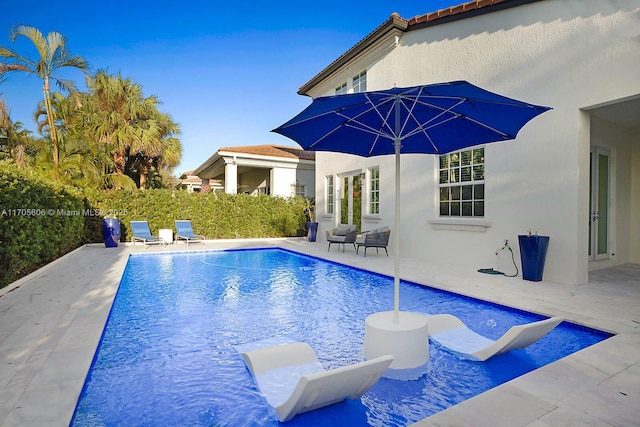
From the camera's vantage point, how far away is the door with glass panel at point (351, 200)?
46.4 ft

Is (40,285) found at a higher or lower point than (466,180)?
lower

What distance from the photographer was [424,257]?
35.3ft

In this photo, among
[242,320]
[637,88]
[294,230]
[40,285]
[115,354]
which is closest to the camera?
[115,354]

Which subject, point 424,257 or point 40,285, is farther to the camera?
point 424,257

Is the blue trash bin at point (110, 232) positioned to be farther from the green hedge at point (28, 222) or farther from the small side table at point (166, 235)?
the green hedge at point (28, 222)

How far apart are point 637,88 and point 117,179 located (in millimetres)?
17936

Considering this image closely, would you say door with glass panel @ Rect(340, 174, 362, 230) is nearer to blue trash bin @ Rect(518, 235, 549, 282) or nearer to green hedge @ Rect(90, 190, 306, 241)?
green hedge @ Rect(90, 190, 306, 241)

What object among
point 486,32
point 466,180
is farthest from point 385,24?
point 466,180

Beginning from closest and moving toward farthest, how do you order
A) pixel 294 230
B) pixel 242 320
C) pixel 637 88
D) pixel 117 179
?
pixel 242 320, pixel 637 88, pixel 117 179, pixel 294 230

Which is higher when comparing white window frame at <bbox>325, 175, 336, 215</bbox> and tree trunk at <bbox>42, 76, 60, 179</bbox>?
tree trunk at <bbox>42, 76, 60, 179</bbox>

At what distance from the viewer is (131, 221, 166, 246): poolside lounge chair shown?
47.1ft

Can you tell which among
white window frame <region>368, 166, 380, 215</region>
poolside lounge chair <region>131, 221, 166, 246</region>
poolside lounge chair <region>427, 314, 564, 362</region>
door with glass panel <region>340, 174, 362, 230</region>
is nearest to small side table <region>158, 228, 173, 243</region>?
poolside lounge chair <region>131, 221, 166, 246</region>

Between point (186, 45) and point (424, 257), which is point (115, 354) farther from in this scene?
point (186, 45)

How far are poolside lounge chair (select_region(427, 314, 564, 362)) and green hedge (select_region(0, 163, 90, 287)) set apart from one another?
726 centimetres
